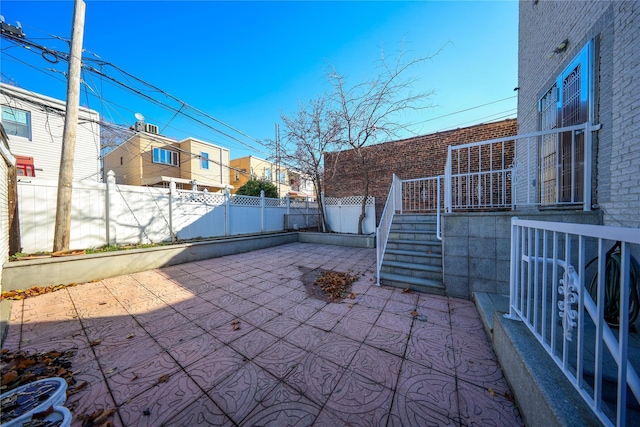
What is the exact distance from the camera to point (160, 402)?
1.65 meters

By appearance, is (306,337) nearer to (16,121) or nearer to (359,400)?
(359,400)

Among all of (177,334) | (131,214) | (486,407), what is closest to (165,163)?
(131,214)

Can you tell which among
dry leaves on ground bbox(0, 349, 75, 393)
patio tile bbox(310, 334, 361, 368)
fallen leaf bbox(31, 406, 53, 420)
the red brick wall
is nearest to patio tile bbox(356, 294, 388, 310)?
patio tile bbox(310, 334, 361, 368)

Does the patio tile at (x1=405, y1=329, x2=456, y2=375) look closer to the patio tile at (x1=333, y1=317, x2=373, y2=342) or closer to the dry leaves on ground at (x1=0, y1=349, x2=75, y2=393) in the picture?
the patio tile at (x1=333, y1=317, x2=373, y2=342)

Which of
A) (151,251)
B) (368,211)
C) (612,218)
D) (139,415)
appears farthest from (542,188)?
(151,251)

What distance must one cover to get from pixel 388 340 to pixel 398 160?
27.4 ft

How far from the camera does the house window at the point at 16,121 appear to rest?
8008mm

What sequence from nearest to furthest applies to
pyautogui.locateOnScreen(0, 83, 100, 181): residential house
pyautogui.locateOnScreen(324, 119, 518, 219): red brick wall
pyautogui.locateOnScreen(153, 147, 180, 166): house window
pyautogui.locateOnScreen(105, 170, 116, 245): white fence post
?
pyautogui.locateOnScreen(105, 170, 116, 245): white fence post → pyautogui.locateOnScreen(324, 119, 518, 219): red brick wall → pyautogui.locateOnScreen(0, 83, 100, 181): residential house → pyautogui.locateOnScreen(153, 147, 180, 166): house window

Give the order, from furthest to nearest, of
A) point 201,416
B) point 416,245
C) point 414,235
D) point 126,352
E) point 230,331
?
point 414,235
point 416,245
point 230,331
point 126,352
point 201,416

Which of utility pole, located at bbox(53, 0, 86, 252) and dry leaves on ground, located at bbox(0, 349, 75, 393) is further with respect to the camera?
utility pole, located at bbox(53, 0, 86, 252)

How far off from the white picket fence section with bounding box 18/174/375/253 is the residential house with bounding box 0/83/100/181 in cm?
442

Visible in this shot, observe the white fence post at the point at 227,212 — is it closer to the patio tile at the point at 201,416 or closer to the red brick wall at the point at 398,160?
the red brick wall at the point at 398,160

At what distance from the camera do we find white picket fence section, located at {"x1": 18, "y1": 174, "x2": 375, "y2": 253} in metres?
4.40

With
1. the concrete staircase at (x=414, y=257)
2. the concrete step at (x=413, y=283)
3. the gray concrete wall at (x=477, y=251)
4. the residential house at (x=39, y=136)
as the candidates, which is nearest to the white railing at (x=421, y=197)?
the concrete staircase at (x=414, y=257)
